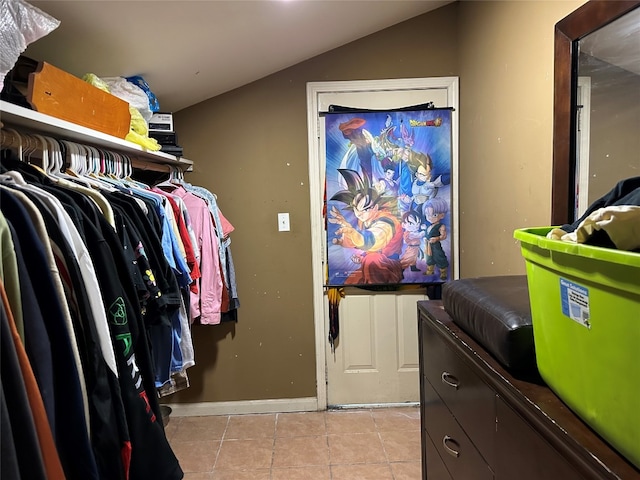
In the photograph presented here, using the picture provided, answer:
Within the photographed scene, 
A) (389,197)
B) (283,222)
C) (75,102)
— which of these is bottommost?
(283,222)

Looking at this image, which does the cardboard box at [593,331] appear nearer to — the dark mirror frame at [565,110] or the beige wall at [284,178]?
the dark mirror frame at [565,110]

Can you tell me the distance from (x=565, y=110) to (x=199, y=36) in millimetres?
1435

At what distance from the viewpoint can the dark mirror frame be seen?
1.27 m

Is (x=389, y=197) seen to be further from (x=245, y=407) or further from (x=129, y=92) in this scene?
(x=245, y=407)

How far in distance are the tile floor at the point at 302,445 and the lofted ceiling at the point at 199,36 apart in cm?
198

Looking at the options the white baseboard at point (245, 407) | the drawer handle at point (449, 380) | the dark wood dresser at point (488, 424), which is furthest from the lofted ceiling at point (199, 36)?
the white baseboard at point (245, 407)

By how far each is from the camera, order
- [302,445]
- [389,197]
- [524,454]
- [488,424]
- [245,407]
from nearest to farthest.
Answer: [524,454], [488,424], [302,445], [389,197], [245,407]

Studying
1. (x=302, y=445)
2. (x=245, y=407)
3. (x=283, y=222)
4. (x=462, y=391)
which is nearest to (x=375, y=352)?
(x=302, y=445)

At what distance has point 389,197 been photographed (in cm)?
259

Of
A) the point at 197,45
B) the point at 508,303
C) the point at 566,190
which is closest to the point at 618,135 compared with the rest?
the point at 566,190

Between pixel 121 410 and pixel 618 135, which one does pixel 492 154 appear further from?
pixel 121 410

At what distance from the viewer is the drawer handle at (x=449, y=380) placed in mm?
1133

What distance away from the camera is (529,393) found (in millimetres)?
787

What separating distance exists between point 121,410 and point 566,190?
1.42 metres
